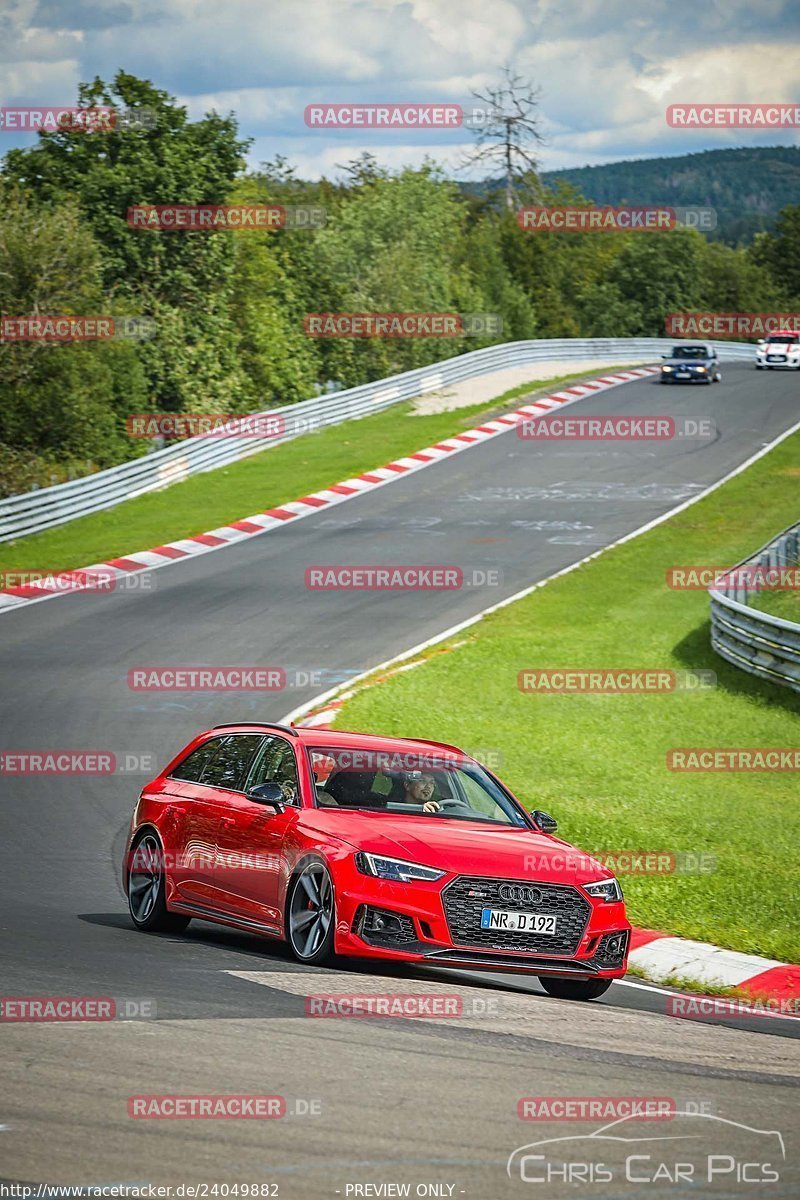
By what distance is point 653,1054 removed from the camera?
7.74m

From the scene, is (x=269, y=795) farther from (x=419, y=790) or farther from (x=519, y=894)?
(x=519, y=894)

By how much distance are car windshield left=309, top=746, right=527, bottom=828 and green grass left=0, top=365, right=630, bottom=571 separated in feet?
70.2

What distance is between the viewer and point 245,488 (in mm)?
39062

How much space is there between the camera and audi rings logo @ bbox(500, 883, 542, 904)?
370 inches

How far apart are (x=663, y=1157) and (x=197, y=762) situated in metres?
6.11

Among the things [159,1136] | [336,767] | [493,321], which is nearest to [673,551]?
[336,767]

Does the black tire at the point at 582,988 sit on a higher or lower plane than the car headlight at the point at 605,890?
lower

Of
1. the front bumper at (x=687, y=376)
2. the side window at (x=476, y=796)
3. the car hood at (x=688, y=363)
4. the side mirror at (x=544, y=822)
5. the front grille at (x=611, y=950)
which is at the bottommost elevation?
the front grille at (x=611, y=950)

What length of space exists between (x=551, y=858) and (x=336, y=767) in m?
1.53

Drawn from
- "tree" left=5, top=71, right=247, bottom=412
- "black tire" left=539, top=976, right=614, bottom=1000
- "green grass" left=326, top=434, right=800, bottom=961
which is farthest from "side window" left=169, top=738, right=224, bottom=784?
"tree" left=5, top=71, right=247, bottom=412

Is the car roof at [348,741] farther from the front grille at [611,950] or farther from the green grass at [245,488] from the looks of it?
the green grass at [245,488]

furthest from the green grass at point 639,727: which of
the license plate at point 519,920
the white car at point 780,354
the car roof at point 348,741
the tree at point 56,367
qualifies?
the white car at point 780,354

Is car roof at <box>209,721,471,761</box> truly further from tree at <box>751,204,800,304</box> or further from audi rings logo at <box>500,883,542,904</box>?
tree at <box>751,204,800,304</box>

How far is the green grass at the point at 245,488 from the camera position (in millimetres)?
33188
